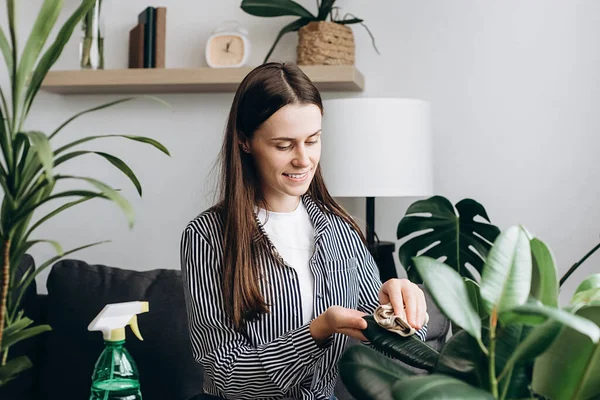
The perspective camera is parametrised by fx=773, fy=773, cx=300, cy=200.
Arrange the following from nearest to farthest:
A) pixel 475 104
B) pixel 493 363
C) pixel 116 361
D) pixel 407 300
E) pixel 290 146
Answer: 1. pixel 493 363
2. pixel 116 361
3. pixel 407 300
4. pixel 290 146
5. pixel 475 104

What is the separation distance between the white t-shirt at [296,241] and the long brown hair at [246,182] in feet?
0.15

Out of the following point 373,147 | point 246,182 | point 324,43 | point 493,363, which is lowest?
point 493,363

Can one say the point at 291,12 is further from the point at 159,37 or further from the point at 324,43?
the point at 159,37

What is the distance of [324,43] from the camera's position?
2.43 m

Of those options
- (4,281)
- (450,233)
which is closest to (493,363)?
(4,281)

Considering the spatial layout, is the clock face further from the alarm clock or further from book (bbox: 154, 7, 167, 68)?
book (bbox: 154, 7, 167, 68)

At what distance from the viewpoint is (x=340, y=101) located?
7.25 ft

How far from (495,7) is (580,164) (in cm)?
57

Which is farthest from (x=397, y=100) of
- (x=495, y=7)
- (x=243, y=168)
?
(x=243, y=168)

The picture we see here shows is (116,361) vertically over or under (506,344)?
under

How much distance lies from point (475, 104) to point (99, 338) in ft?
4.55

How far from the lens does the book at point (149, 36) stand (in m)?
2.65

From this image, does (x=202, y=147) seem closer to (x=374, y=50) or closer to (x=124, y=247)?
(x=124, y=247)

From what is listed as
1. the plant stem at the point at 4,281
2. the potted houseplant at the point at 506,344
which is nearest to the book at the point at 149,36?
the plant stem at the point at 4,281
